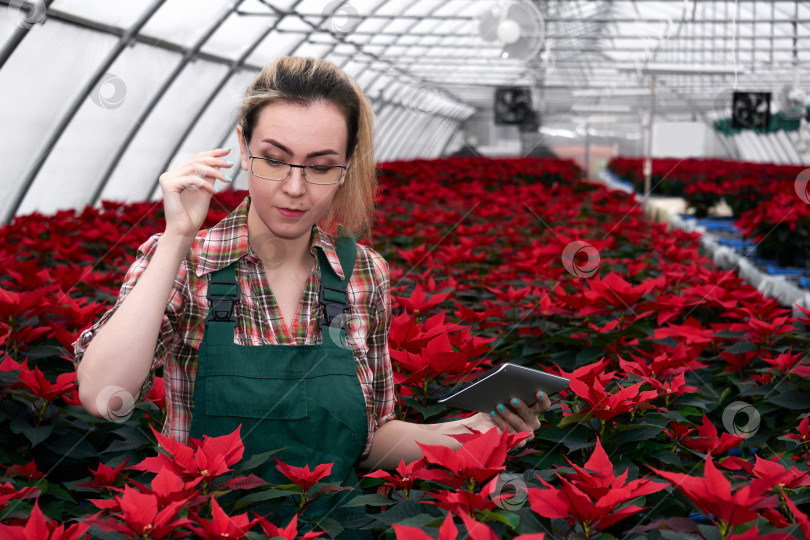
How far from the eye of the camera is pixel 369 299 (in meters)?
1.76

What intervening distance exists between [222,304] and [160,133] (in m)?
9.49

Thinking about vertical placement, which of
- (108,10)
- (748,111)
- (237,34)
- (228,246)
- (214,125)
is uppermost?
(237,34)

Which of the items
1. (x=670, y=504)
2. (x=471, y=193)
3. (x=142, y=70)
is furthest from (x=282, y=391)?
(x=142, y=70)

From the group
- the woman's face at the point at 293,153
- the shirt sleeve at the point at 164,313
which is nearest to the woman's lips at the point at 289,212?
the woman's face at the point at 293,153

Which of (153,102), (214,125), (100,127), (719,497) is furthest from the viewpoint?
(214,125)

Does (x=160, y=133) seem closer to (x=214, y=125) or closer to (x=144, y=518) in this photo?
(x=214, y=125)

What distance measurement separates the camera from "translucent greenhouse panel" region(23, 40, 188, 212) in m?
8.20

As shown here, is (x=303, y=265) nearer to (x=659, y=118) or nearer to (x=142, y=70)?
(x=142, y=70)

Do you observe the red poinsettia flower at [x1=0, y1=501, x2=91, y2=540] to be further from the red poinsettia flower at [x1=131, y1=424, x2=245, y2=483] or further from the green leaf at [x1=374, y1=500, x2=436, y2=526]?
the green leaf at [x1=374, y1=500, x2=436, y2=526]

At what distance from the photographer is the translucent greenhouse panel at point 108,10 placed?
7191mm

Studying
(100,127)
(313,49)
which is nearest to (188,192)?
(100,127)

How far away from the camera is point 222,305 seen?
5.02ft

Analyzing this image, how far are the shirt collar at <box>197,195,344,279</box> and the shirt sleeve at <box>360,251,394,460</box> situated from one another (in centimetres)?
12

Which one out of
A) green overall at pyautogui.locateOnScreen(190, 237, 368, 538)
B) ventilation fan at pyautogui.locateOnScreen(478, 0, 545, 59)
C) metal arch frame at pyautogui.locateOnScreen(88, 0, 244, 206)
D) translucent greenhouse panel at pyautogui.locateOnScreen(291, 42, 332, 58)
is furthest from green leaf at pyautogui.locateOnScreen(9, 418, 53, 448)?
translucent greenhouse panel at pyautogui.locateOnScreen(291, 42, 332, 58)
